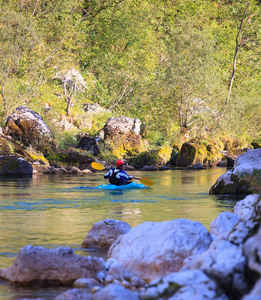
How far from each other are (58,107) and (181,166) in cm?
889

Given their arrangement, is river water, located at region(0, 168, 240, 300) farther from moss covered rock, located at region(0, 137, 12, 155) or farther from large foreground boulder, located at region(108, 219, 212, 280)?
moss covered rock, located at region(0, 137, 12, 155)

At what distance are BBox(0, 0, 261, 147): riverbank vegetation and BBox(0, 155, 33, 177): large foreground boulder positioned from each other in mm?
6582

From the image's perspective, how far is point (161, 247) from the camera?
16.1 feet

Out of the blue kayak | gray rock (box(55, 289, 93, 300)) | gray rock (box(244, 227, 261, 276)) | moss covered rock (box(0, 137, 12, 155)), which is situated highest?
moss covered rock (box(0, 137, 12, 155))

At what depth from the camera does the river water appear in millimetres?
6652

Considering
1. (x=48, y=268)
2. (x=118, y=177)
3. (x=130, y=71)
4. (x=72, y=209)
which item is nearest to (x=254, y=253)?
(x=48, y=268)

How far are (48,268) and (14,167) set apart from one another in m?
14.7

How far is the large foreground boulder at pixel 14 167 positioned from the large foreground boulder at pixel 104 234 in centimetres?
1291

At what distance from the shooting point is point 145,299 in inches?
142

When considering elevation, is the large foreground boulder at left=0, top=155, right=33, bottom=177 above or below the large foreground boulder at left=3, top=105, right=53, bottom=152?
below

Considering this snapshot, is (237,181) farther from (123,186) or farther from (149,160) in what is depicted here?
(149,160)

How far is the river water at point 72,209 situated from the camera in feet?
21.8

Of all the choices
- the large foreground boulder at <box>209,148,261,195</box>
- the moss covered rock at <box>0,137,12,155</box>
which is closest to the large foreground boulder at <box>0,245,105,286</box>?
the large foreground boulder at <box>209,148,261,195</box>

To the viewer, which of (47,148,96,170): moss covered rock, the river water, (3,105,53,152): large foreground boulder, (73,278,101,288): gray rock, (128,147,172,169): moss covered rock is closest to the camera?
(73,278,101,288): gray rock
